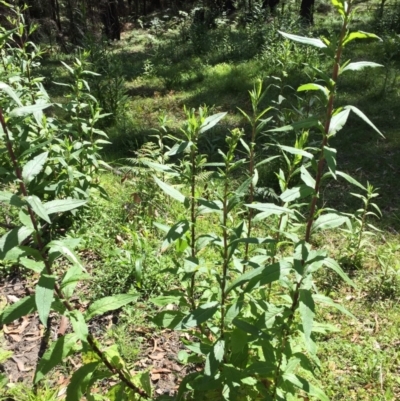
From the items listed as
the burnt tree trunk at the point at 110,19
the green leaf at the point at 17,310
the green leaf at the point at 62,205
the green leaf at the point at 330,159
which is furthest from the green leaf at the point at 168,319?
the burnt tree trunk at the point at 110,19

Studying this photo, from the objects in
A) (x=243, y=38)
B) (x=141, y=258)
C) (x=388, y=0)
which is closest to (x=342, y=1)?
(x=141, y=258)

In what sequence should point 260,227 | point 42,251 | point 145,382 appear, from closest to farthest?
1. point 42,251
2. point 145,382
3. point 260,227

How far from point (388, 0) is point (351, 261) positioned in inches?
854

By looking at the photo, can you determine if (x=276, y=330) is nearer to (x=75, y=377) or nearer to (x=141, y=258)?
(x=75, y=377)

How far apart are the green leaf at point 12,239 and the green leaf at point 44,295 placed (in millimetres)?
199

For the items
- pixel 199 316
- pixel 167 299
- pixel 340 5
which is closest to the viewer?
pixel 340 5

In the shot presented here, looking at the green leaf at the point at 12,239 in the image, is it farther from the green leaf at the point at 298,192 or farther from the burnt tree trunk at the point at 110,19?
the burnt tree trunk at the point at 110,19

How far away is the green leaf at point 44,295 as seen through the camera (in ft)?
5.41

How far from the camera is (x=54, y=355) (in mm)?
1968

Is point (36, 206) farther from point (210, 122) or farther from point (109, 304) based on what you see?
point (210, 122)

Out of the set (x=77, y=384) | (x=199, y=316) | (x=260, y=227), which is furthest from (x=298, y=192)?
(x=260, y=227)

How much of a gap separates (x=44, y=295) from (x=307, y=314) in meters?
1.14

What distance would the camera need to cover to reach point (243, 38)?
12.3m

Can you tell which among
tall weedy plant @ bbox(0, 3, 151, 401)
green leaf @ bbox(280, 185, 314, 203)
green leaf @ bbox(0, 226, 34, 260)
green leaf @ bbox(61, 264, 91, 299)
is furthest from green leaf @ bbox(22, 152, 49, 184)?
green leaf @ bbox(280, 185, 314, 203)
